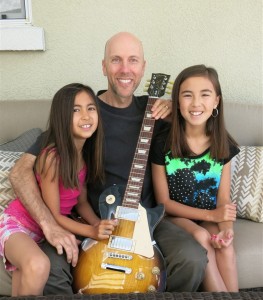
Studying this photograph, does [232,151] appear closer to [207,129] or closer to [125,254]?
[207,129]

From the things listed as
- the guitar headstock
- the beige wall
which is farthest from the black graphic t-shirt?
the beige wall

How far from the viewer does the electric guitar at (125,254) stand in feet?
4.95

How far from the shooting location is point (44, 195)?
1.67m

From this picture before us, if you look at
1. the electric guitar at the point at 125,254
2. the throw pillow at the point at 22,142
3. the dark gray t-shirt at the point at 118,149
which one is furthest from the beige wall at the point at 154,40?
the electric guitar at the point at 125,254

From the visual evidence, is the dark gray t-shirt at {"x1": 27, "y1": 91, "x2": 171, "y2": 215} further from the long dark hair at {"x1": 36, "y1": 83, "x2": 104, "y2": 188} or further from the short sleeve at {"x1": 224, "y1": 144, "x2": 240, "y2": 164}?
the short sleeve at {"x1": 224, "y1": 144, "x2": 240, "y2": 164}

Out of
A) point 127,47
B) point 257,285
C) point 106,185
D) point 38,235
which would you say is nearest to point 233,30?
point 127,47

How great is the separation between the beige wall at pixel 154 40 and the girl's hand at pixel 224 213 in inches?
38.6

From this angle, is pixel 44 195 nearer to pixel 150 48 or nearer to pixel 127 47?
pixel 127 47

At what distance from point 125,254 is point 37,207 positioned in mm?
387

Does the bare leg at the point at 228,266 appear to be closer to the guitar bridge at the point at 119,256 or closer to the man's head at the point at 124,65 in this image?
the guitar bridge at the point at 119,256

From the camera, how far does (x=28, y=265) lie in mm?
1465

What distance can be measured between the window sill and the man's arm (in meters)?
0.98

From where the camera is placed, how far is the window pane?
2.52 meters

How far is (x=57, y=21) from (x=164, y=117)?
102 cm
